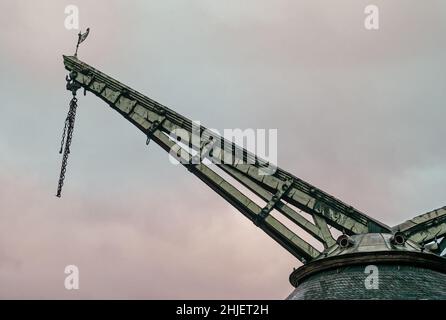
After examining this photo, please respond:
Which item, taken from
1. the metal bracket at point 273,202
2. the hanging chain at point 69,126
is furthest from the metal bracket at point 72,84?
the metal bracket at point 273,202

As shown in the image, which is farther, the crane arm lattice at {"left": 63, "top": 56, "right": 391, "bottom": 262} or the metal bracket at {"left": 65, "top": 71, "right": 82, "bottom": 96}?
the metal bracket at {"left": 65, "top": 71, "right": 82, "bottom": 96}

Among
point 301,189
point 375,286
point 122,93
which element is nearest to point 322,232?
point 301,189

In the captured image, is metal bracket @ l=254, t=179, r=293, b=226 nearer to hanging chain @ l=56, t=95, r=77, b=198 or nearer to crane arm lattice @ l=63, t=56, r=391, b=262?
crane arm lattice @ l=63, t=56, r=391, b=262

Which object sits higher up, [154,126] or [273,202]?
[154,126]

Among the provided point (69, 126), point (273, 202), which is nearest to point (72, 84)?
point (69, 126)

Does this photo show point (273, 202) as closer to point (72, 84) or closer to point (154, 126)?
point (154, 126)

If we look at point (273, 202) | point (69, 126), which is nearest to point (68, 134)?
point (69, 126)

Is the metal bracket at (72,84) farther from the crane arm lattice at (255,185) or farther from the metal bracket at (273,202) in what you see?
the metal bracket at (273,202)

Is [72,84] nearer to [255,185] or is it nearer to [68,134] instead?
[68,134]

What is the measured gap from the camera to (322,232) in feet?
86.9

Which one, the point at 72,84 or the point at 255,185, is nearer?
the point at 255,185

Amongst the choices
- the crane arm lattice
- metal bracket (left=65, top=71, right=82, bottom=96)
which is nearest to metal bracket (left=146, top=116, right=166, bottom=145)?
the crane arm lattice
